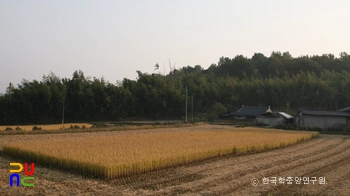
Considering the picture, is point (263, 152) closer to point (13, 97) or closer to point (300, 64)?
point (13, 97)

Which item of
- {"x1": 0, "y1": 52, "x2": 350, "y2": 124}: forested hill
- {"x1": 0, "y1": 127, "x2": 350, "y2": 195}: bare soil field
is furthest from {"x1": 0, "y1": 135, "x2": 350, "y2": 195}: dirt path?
{"x1": 0, "y1": 52, "x2": 350, "y2": 124}: forested hill

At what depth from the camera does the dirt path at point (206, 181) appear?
7637 millimetres

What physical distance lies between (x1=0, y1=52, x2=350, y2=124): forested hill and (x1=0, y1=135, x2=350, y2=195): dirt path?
26.3 m

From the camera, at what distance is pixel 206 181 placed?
8.73m

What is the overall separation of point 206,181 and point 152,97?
3805cm

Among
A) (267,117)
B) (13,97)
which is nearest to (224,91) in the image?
(267,117)

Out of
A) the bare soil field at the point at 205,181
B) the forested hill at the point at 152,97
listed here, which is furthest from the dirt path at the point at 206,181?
the forested hill at the point at 152,97

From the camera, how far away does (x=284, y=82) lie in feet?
164

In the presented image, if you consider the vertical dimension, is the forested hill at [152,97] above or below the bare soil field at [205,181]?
above

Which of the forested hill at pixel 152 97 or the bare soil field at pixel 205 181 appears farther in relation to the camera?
the forested hill at pixel 152 97

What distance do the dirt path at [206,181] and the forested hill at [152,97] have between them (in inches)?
1037

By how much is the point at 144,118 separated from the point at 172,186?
3778 centimetres

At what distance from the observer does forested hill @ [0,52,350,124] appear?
36.3 m

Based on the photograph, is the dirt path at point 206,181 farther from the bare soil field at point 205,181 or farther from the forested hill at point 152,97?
the forested hill at point 152,97
